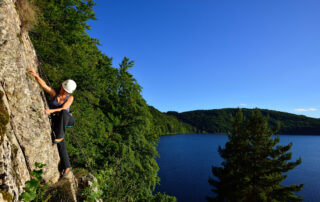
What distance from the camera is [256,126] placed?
21.5 m

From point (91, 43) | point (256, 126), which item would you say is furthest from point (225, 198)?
point (91, 43)

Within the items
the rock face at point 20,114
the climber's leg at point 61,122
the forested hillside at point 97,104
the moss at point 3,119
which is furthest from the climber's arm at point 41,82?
the forested hillside at point 97,104

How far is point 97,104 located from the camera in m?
10.2

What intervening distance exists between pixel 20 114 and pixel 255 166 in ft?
77.9

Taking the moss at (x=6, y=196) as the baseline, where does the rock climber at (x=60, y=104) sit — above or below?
above

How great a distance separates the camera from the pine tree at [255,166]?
19.6 m

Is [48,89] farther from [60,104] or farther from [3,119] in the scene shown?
[3,119]

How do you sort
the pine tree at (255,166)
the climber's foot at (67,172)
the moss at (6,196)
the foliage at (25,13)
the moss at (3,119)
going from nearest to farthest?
the moss at (6,196), the moss at (3,119), the climber's foot at (67,172), the foliage at (25,13), the pine tree at (255,166)

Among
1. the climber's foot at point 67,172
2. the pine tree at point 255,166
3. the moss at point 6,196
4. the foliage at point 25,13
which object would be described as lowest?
the pine tree at point 255,166

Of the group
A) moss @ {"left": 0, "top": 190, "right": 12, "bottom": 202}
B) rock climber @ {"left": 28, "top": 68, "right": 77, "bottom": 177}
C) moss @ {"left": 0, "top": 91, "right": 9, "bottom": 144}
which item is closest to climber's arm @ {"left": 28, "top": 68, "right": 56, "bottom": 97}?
rock climber @ {"left": 28, "top": 68, "right": 77, "bottom": 177}

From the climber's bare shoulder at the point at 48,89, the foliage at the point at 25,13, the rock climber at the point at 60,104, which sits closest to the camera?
the rock climber at the point at 60,104

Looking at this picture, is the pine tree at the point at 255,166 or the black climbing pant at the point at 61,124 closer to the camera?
the black climbing pant at the point at 61,124

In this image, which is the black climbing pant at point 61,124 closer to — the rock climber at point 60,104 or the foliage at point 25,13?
the rock climber at point 60,104

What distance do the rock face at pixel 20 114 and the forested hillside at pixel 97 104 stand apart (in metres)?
1.95
